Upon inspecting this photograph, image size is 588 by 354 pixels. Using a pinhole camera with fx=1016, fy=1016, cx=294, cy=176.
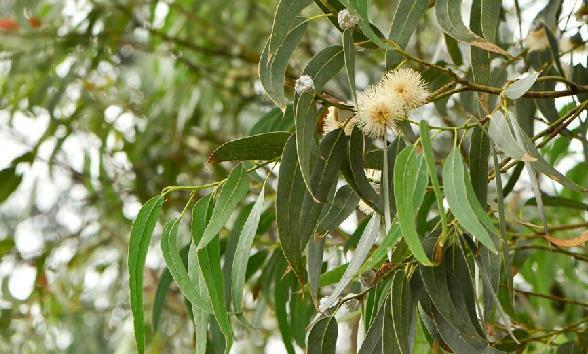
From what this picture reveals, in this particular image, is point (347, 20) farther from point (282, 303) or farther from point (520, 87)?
point (282, 303)

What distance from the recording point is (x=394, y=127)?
98 centimetres

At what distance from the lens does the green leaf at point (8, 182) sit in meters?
2.19

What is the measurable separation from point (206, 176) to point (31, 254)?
2.20ft

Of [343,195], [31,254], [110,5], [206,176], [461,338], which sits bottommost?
[461,338]

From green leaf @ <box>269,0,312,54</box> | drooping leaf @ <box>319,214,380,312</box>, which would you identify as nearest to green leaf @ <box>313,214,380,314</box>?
drooping leaf @ <box>319,214,380,312</box>

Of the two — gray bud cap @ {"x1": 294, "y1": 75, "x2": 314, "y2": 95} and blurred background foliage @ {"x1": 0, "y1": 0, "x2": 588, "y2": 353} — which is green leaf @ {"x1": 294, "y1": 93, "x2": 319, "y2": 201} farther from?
blurred background foliage @ {"x1": 0, "y1": 0, "x2": 588, "y2": 353}

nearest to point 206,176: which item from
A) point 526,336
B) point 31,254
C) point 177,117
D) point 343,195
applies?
point 177,117

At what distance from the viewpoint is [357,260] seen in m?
0.94

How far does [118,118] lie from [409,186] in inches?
90.8

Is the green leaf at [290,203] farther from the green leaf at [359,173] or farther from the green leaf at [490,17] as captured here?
the green leaf at [490,17]

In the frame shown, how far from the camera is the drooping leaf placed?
920mm

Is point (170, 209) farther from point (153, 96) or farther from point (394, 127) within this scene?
point (394, 127)

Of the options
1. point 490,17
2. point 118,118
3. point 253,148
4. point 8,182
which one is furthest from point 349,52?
point 118,118

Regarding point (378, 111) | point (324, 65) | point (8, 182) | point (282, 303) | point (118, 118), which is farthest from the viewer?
point (118, 118)
